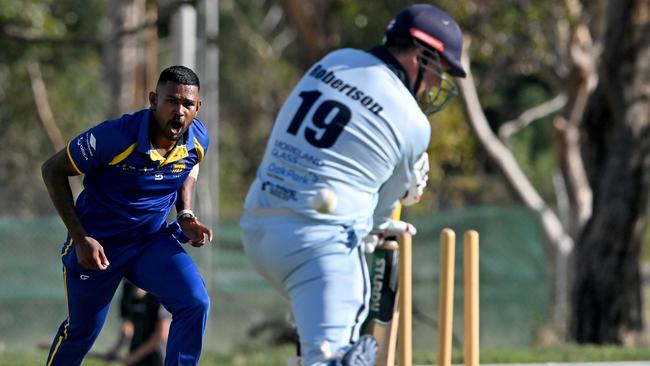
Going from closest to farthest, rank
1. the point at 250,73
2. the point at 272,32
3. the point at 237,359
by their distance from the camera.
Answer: the point at 237,359 → the point at 250,73 → the point at 272,32

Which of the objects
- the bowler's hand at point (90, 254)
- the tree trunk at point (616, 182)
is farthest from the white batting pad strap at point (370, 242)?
the tree trunk at point (616, 182)

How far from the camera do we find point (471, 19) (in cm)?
2106

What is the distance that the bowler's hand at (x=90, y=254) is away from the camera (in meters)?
6.27

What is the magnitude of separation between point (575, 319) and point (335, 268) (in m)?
11.5

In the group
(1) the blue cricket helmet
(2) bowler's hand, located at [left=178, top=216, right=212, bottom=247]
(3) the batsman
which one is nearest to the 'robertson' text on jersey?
Result: (3) the batsman

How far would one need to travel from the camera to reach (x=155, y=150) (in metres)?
6.46

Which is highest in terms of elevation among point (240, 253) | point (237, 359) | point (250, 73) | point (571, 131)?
point (250, 73)

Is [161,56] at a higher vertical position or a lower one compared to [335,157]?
higher

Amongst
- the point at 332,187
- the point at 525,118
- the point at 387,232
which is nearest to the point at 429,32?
the point at 332,187

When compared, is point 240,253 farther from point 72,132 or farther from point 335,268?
point 72,132

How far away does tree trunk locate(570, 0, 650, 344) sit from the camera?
50.6 feet

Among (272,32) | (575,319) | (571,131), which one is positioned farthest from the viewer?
(272,32)

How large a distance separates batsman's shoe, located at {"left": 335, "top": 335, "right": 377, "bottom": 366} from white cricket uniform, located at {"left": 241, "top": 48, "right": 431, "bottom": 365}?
Answer: 0.33 feet

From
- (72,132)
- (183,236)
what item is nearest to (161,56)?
(72,132)
